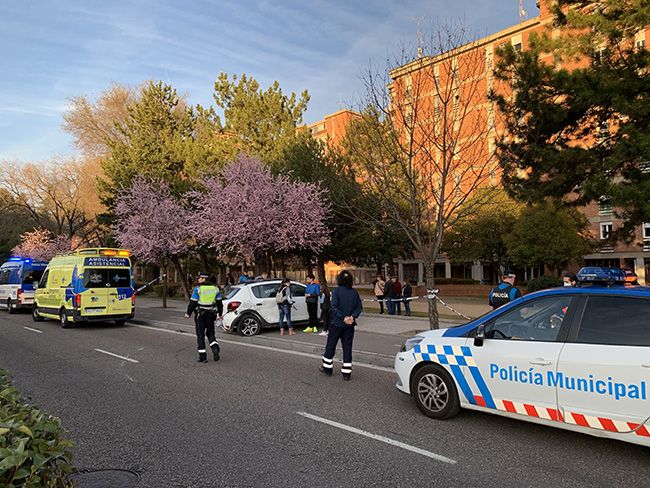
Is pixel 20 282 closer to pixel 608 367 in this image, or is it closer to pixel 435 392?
pixel 435 392

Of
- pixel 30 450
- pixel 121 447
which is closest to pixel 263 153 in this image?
pixel 121 447

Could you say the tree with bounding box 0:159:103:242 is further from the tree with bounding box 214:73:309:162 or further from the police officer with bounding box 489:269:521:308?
the police officer with bounding box 489:269:521:308


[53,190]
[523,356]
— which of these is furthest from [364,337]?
[53,190]

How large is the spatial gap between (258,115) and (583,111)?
65.0 ft

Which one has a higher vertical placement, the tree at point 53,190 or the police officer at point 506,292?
the tree at point 53,190

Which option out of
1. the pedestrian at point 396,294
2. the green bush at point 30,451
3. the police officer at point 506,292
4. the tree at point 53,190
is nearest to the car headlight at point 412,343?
the police officer at point 506,292

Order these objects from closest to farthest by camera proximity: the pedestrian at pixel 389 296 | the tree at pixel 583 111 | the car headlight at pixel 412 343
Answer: the car headlight at pixel 412 343, the tree at pixel 583 111, the pedestrian at pixel 389 296

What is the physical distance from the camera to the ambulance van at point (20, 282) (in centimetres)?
2297

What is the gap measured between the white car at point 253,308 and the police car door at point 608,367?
10.0 metres

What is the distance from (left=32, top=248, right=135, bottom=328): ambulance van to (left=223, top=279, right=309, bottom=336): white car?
464 centimetres

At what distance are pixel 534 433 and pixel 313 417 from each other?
2.46 m

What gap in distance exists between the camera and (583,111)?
39.5 ft

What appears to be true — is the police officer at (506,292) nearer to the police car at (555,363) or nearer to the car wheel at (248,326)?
the police car at (555,363)

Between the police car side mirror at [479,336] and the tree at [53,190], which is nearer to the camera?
the police car side mirror at [479,336]
